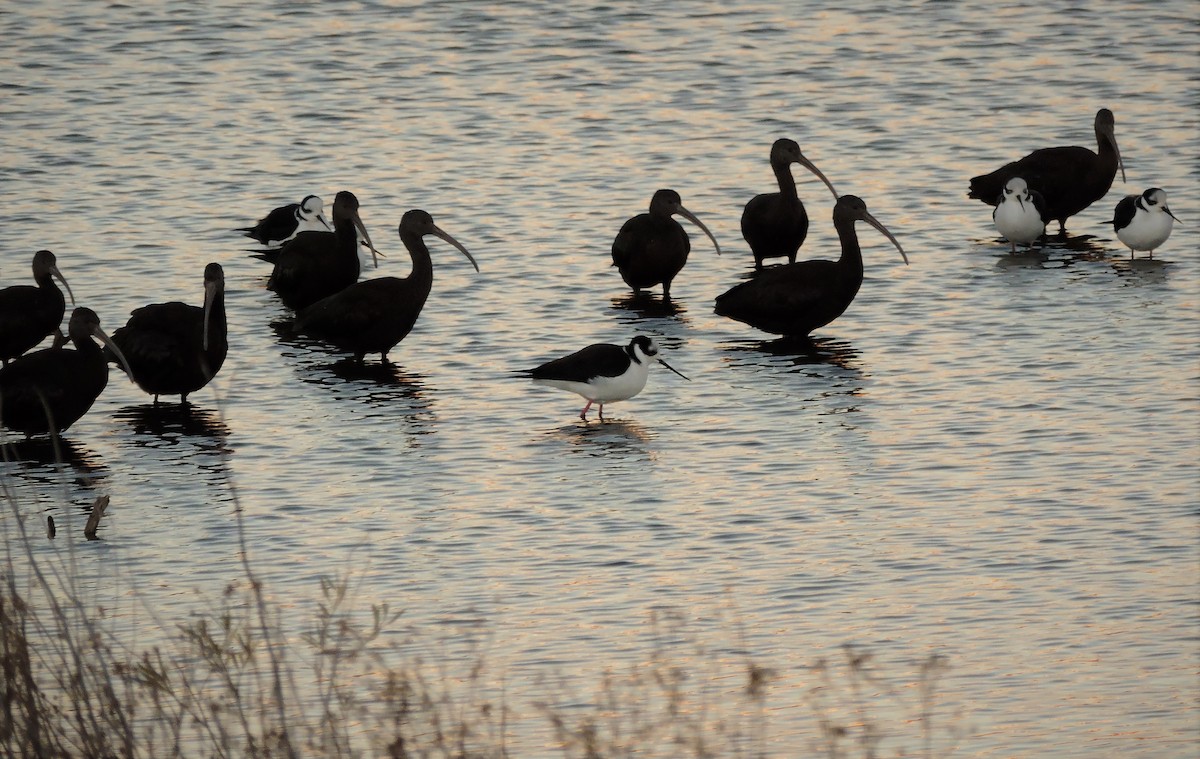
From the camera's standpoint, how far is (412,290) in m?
16.3

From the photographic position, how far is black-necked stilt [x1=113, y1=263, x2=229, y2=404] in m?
14.6

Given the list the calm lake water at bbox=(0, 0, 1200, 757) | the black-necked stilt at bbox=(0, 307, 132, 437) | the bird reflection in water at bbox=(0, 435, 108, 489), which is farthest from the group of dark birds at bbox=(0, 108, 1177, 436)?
the calm lake water at bbox=(0, 0, 1200, 757)

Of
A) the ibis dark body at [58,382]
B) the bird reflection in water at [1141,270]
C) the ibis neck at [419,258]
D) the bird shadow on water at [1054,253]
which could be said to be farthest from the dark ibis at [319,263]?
the bird reflection in water at [1141,270]

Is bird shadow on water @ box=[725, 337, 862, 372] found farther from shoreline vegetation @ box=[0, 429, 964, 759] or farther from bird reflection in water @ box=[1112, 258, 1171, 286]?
shoreline vegetation @ box=[0, 429, 964, 759]

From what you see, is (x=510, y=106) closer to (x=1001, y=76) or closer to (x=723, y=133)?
(x=723, y=133)

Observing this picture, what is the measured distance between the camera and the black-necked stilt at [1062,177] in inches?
793

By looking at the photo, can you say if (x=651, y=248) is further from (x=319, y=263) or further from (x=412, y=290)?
(x=319, y=263)

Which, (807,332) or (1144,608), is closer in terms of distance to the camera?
(1144,608)

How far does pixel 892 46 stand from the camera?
93.9ft

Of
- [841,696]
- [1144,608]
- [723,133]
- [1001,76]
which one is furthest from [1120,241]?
[841,696]

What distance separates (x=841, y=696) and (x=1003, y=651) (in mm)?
937

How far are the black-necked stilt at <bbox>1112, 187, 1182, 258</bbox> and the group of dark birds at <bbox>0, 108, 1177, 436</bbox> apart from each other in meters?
0.01

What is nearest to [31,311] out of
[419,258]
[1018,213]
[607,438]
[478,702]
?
[419,258]

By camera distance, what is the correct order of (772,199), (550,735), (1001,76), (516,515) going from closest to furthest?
(550,735)
(516,515)
(772,199)
(1001,76)
